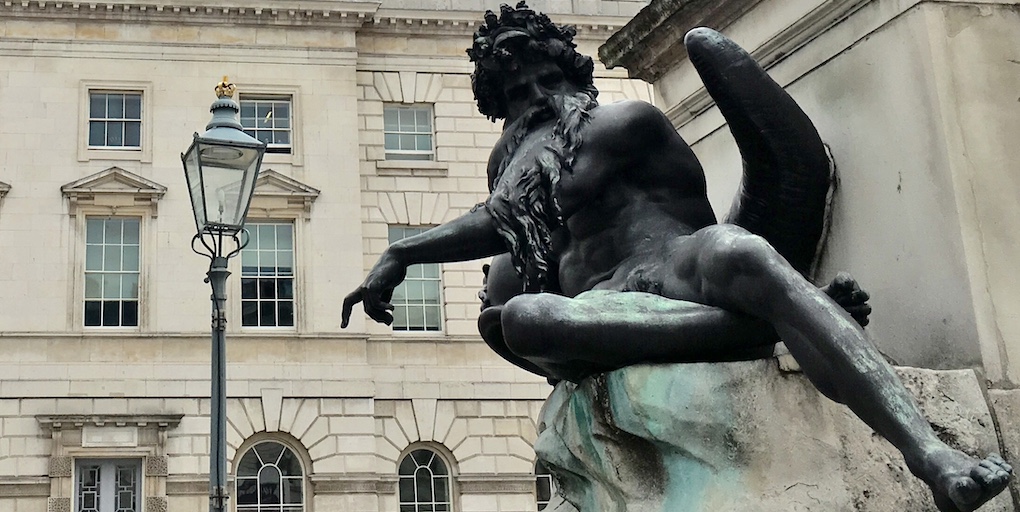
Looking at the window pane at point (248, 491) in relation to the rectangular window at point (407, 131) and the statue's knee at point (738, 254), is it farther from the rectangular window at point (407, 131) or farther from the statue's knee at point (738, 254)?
the statue's knee at point (738, 254)

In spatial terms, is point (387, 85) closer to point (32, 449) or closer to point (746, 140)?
point (32, 449)

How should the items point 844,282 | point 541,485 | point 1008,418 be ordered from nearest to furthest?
1. point 844,282
2. point 1008,418
3. point 541,485

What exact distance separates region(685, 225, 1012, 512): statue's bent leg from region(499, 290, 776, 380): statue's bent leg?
0.06m

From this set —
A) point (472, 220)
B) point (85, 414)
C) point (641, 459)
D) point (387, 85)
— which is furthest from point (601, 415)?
point (387, 85)

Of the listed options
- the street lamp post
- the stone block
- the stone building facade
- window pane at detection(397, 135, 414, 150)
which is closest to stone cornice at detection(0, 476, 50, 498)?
the stone building facade

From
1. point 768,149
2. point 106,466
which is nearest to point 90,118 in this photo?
point 106,466

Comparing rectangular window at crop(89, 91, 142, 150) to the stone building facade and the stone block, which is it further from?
the stone block

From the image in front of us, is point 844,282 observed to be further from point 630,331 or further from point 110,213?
→ point 110,213

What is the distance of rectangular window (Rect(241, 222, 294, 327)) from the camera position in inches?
1042

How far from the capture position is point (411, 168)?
27953mm

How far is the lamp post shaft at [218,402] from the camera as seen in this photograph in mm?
9172

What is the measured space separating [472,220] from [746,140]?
75 cm

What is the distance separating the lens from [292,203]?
26.9 metres

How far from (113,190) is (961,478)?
25.0 metres
